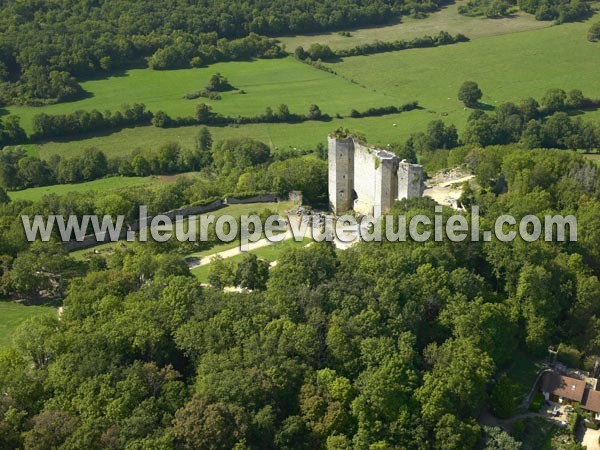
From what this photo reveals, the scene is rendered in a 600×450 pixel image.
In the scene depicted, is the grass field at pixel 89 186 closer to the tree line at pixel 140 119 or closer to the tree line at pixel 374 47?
the tree line at pixel 140 119

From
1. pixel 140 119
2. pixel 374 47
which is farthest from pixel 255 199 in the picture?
pixel 374 47

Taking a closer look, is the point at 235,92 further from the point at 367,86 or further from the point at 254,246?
the point at 254,246

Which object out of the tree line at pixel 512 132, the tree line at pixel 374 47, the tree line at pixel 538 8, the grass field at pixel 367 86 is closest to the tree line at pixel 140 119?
the grass field at pixel 367 86

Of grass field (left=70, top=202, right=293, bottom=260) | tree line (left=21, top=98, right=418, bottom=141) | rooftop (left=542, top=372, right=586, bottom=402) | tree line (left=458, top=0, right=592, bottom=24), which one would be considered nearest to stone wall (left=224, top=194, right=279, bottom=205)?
grass field (left=70, top=202, right=293, bottom=260)

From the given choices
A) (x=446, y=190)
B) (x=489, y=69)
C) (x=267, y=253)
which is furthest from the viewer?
(x=489, y=69)

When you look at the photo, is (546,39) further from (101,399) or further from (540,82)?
(101,399)

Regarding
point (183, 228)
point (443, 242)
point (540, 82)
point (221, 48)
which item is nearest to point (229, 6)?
point (221, 48)
